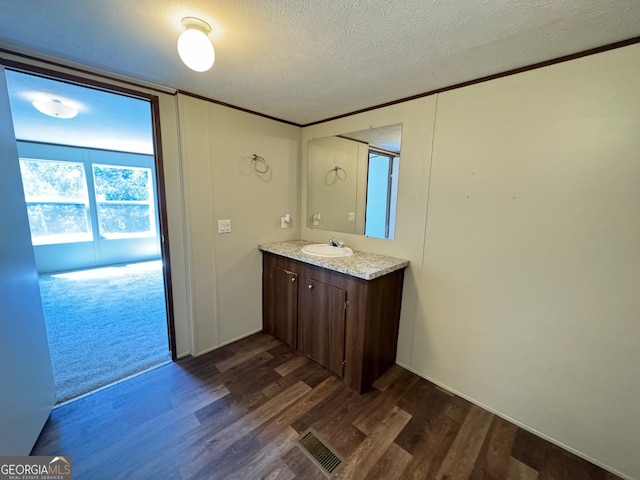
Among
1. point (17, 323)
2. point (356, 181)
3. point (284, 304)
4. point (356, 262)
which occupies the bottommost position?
point (284, 304)

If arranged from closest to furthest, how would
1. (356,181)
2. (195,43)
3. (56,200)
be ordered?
(195,43), (356,181), (56,200)

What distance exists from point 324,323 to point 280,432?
786 mm

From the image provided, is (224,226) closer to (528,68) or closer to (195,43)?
(195,43)

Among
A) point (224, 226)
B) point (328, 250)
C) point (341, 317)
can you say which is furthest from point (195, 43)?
point (341, 317)

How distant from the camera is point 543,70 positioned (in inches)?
57.2

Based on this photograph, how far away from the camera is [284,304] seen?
98.3 inches

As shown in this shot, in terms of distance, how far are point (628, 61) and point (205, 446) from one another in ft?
9.86

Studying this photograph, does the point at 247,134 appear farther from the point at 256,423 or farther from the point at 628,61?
the point at 628,61

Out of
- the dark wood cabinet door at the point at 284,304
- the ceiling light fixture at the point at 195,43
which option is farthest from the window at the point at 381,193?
the ceiling light fixture at the point at 195,43

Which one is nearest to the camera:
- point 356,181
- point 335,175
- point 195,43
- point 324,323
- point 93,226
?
point 195,43

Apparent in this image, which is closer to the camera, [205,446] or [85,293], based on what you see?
[205,446]

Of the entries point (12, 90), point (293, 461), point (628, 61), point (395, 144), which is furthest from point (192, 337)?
point (628, 61)

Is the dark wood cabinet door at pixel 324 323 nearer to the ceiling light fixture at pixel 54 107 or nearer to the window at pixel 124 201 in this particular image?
the ceiling light fixture at pixel 54 107

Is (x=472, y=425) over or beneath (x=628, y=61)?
beneath
